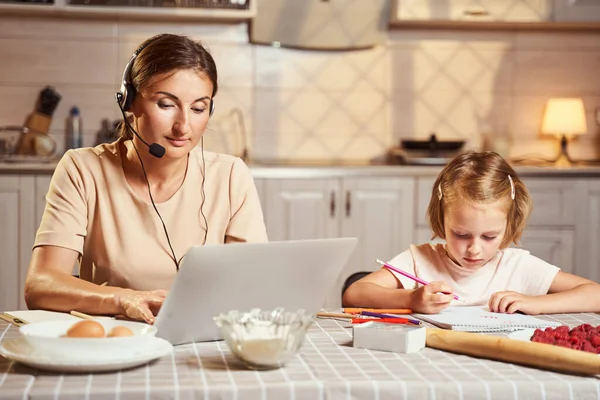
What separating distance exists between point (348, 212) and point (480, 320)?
2226 millimetres

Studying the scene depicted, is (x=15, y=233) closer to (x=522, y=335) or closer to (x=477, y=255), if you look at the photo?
(x=477, y=255)

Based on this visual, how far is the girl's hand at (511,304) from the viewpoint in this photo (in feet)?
5.55

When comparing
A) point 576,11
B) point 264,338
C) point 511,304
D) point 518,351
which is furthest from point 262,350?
point 576,11

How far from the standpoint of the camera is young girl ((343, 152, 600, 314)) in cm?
186

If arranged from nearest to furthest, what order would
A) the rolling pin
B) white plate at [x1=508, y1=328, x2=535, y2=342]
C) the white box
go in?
the rolling pin < the white box < white plate at [x1=508, y1=328, x2=535, y2=342]

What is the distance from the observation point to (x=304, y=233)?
3.78 meters

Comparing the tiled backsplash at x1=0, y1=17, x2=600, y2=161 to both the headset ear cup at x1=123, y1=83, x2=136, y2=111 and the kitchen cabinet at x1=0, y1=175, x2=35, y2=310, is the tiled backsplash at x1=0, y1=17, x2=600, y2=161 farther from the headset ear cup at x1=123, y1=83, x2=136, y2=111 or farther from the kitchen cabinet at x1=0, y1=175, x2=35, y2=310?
the headset ear cup at x1=123, y1=83, x2=136, y2=111

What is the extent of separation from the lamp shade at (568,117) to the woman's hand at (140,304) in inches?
124

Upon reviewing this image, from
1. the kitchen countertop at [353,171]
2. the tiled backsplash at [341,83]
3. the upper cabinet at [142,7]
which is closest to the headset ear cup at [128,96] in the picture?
the kitchen countertop at [353,171]

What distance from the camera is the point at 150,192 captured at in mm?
1934

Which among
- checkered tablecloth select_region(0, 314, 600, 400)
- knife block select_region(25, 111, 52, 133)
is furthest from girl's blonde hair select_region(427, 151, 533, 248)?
knife block select_region(25, 111, 52, 133)

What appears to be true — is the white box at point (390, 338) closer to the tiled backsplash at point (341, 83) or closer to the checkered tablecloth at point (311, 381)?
the checkered tablecloth at point (311, 381)

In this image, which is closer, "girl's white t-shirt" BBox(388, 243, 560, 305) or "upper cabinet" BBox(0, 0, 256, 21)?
"girl's white t-shirt" BBox(388, 243, 560, 305)

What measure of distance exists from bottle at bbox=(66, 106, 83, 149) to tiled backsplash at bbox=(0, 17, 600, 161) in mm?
44
